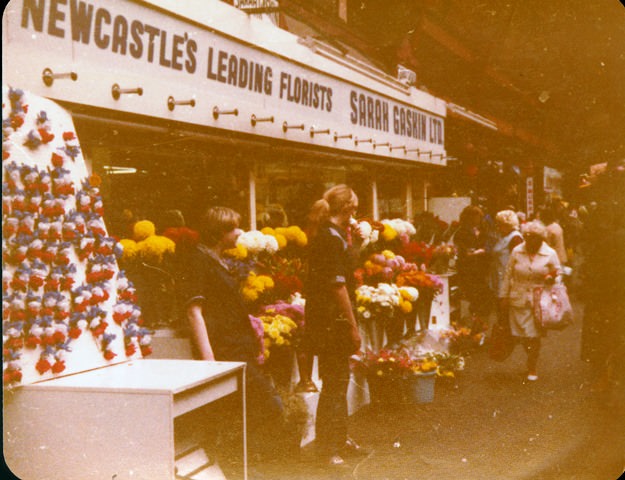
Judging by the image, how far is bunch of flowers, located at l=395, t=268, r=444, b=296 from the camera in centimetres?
704

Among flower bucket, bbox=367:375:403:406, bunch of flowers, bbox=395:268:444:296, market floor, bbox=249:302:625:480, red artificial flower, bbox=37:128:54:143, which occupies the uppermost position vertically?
red artificial flower, bbox=37:128:54:143

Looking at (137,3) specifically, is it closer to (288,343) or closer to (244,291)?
(244,291)

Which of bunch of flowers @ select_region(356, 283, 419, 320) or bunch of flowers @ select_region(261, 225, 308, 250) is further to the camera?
bunch of flowers @ select_region(356, 283, 419, 320)

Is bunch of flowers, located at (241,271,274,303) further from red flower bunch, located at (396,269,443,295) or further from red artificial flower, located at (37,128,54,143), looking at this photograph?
red flower bunch, located at (396,269,443,295)

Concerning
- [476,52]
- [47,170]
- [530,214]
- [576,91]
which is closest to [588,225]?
[576,91]

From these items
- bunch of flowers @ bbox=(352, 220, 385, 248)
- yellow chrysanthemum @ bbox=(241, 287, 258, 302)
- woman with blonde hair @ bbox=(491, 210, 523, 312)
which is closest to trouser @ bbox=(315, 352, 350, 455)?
yellow chrysanthemum @ bbox=(241, 287, 258, 302)

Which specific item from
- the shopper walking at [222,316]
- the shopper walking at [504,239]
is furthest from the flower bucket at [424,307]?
the shopper walking at [222,316]

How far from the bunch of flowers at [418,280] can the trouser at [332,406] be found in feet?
7.72

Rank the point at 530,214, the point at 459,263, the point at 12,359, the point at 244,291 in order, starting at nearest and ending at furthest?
the point at 12,359 < the point at 244,291 < the point at 530,214 < the point at 459,263

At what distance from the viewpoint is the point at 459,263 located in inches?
347

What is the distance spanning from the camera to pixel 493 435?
17.6ft

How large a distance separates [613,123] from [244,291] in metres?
2.53

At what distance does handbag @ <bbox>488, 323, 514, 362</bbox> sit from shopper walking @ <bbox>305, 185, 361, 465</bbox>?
2810 millimetres

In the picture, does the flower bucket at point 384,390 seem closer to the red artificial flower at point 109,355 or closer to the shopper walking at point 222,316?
the shopper walking at point 222,316
